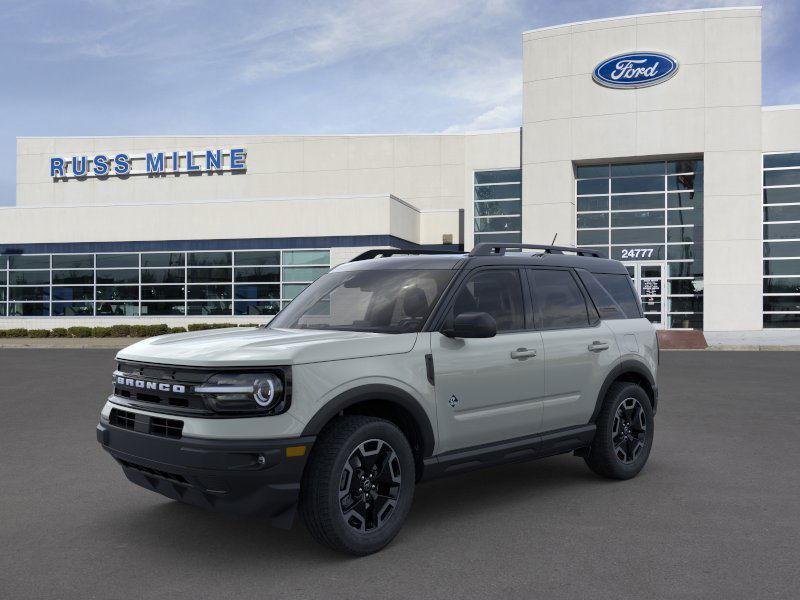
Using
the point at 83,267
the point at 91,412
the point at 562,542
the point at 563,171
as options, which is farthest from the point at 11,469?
the point at 83,267

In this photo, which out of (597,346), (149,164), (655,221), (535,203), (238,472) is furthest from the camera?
(149,164)

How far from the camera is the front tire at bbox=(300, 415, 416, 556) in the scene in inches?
186

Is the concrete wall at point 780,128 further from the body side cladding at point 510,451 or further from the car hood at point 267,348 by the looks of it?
the car hood at point 267,348

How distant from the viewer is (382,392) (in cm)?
504

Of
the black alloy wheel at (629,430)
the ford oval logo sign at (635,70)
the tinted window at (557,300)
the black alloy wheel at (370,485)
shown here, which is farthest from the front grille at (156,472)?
the ford oval logo sign at (635,70)

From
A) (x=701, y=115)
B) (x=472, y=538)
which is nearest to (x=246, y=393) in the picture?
(x=472, y=538)

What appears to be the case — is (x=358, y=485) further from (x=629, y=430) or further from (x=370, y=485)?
(x=629, y=430)

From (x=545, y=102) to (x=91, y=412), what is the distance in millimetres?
27251

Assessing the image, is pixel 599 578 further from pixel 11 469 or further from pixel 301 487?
pixel 11 469

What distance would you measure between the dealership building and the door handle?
23779 mm

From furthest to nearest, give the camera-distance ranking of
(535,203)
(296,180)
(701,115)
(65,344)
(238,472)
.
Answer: (296,180)
(535,203)
(701,115)
(65,344)
(238,472)

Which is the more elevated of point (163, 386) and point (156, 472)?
point (163, 386)

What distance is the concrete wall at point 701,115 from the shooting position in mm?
31984

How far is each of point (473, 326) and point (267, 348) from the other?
138cm
